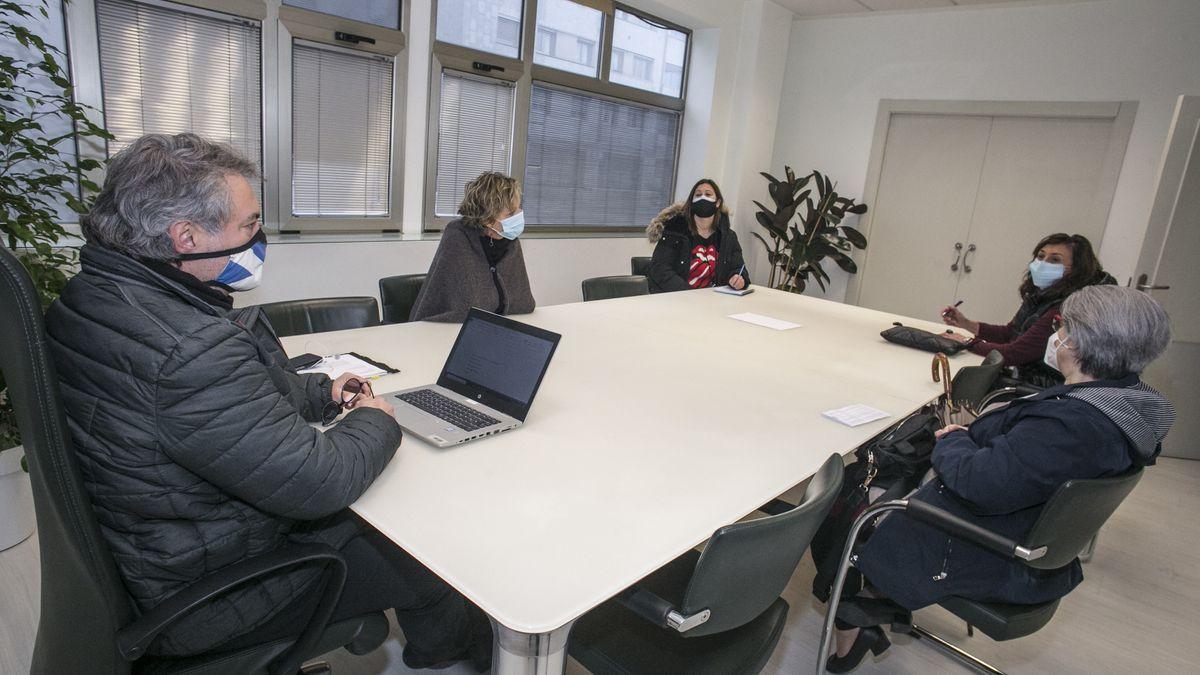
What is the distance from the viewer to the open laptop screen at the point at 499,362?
1661 mm

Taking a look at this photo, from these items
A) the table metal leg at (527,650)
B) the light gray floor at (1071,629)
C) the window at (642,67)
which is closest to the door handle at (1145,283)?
the light gray floor at (1071,629)

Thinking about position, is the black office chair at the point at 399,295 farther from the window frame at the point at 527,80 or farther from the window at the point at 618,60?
the window at the point at 618,60

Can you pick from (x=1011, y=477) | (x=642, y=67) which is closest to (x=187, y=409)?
(x=1011, y=477)

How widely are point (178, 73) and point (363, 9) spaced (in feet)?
3.60

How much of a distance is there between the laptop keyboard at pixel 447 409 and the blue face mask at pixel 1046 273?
262 centimetres

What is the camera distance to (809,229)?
233 inches

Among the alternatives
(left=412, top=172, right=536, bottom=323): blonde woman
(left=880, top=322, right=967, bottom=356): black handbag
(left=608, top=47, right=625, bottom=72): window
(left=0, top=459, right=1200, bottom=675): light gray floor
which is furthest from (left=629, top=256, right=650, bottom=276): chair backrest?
(left=0, top=459, right=1200, bottom=675): light gray floor

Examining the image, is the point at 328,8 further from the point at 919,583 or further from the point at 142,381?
the point at 919,583

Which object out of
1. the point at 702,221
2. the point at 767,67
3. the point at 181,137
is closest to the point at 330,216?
the point at 702,221

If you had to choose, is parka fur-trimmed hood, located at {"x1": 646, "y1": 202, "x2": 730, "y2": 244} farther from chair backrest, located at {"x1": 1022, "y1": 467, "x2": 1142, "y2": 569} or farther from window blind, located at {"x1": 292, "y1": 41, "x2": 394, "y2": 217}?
chair backrest, located at {"x1": 1022, "y1": 467, "x2": 1142, "y2": 569}

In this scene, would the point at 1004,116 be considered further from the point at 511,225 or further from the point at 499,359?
the point at 499,359

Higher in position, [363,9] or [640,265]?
[363,9]

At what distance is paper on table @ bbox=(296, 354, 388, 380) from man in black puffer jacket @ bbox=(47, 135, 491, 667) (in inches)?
24.1

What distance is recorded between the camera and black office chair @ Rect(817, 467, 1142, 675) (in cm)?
145
